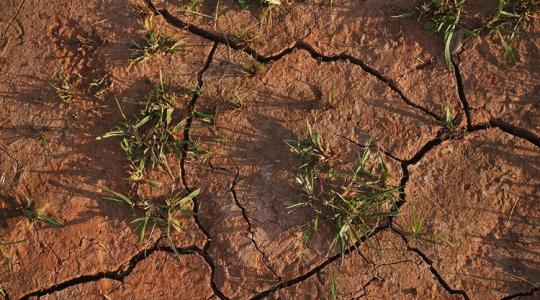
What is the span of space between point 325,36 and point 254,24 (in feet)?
1.50

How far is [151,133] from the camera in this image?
11.1 ft

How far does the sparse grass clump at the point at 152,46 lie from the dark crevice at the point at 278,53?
0.12 meters

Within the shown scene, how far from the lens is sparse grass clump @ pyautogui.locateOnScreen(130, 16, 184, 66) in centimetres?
346

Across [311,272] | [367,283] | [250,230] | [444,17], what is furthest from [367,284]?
[444,17]

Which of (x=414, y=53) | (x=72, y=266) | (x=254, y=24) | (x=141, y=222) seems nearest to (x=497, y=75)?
(x=414, y=53)

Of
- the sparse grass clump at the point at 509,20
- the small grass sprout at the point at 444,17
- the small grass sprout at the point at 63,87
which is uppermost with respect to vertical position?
A: the sparse grass clump at the point at 509,20

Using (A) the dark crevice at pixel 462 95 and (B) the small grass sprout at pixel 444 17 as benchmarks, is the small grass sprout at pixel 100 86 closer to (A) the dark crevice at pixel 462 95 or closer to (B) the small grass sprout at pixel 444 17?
(B) the small grass sprout at pixel 444 17

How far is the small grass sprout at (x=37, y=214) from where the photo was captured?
3.43 metres

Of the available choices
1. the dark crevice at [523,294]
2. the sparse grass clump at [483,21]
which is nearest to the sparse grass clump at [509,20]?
the sparse grass clump at [483,21]

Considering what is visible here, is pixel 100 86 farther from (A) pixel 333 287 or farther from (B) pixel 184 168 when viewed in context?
(A) pixel 333 287

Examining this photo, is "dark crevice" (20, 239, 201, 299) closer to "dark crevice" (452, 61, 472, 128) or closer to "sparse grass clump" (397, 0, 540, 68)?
"dark crevice" (452, 61, 472, 128)

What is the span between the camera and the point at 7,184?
352 cm

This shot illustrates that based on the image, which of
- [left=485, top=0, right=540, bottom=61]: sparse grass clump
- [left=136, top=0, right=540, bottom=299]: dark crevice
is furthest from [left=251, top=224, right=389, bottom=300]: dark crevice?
[left=485, top=0, right=540, bottom=61]: sparse grass clump

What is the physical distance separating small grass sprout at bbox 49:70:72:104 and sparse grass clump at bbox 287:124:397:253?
1466 millimetres
